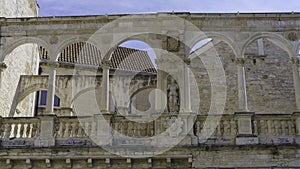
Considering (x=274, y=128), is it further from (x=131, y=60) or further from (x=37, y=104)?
(x=131, y=60)

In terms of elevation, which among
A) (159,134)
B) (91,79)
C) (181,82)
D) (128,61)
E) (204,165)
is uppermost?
(128,61)

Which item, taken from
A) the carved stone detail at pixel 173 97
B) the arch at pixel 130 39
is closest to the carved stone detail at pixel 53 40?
the arch at pixel 130 39

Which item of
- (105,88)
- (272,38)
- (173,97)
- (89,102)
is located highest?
(272,38)

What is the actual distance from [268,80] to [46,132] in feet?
26.4

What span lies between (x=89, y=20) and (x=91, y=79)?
5433 millimetres

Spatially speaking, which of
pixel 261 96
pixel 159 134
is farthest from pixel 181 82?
pixel 261 96

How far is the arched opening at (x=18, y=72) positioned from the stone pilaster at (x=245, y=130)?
6.25 meters

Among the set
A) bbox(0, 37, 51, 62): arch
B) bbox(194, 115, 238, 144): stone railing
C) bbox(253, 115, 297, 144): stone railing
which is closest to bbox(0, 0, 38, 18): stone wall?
bbox(0, 37, 51, 62): arch

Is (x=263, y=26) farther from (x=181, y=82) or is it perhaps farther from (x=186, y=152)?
(x=186, y=152)

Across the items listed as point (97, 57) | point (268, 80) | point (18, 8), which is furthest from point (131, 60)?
point (268, 80)

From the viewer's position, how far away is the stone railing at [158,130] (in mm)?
11578

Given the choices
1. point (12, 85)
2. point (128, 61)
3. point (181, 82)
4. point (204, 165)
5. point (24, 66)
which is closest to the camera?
point (204, 165)

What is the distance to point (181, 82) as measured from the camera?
1227cm

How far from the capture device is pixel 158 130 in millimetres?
11727
